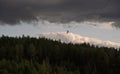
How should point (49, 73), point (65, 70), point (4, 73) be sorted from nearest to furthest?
point (4, 73) < point (49, 73) < point (65, 70)

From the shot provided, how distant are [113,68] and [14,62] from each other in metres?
54.2

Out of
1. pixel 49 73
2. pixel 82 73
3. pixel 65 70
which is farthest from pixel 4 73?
pixel 82 73

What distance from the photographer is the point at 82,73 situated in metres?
195

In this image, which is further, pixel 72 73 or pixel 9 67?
pixel 72 73

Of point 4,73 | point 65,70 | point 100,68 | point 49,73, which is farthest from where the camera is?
point 100,68

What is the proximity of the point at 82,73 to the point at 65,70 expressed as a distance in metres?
12.8

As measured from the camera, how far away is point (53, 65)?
194625 mm

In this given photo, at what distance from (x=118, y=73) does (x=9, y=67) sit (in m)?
57.8

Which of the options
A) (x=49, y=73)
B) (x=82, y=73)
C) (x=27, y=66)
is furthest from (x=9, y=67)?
(x=82, y=73)

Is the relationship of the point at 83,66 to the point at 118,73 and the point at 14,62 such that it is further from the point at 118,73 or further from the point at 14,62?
the point at 14,62

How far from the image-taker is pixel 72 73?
601 ft

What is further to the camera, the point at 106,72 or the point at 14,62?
the point at 106,72

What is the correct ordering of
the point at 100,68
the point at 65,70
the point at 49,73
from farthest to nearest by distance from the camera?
the point at 100,68 → the point at 65,70 → the point at 49,73

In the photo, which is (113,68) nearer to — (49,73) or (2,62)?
(49,73)
